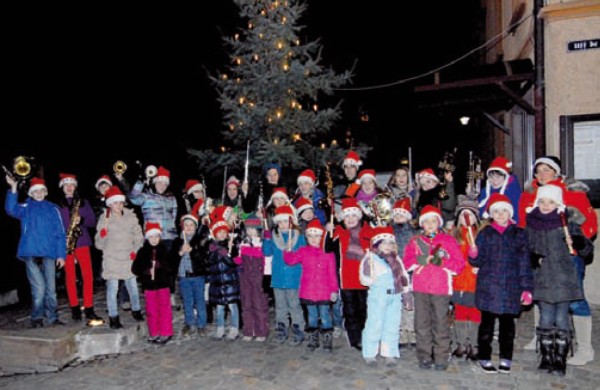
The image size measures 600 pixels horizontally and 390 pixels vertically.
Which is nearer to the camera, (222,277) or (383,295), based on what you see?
(383,295)

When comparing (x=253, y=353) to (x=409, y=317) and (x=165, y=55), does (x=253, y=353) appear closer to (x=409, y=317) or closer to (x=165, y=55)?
(x=409, y=317)

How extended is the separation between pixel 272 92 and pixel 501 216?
6.72m

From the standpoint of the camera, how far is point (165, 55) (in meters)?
15.4

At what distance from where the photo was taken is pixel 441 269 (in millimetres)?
5789

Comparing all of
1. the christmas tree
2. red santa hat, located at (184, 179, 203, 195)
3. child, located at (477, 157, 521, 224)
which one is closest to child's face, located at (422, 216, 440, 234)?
child, located at (477, 157, 521, 224)

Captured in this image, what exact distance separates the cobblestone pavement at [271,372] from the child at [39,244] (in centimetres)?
120

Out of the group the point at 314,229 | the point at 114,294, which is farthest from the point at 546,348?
the point at 114,294

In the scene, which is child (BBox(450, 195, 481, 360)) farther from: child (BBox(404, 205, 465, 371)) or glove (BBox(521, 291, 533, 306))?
glove (BBox(521, 291, 533, 306))

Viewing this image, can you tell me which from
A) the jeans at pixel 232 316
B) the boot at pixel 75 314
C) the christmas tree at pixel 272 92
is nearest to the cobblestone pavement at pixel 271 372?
the jeans at pixel 232 316

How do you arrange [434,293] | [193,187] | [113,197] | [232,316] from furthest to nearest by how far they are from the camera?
[193,187], [113,197], [232,316], [434,293]

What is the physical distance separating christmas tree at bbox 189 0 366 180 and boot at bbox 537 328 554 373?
625 cm

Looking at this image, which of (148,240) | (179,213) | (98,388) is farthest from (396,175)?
(179,213)

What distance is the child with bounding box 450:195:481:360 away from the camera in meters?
5.94

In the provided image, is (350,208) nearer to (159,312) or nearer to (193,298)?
(193,298)
